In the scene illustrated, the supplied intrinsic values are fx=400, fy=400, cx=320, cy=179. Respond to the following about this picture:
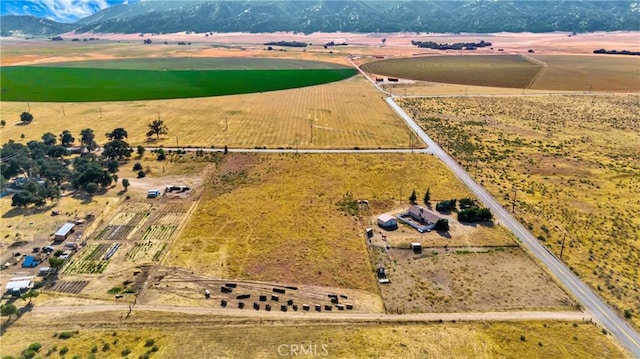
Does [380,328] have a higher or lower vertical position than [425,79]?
lower

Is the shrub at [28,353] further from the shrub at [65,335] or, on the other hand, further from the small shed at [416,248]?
the small shed at [416,248]

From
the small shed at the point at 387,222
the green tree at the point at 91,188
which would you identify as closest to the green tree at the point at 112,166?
the green tree at the point at 91,188

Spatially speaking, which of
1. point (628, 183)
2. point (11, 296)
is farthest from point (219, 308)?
point (628, 183)

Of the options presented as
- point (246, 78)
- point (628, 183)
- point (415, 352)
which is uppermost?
point (246, 78)

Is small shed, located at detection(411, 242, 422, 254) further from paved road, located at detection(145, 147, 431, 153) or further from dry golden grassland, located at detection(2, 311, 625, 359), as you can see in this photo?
paved road, located at detection(145, 147, 431, 153)

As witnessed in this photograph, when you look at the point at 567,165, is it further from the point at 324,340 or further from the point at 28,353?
the point at 28,353

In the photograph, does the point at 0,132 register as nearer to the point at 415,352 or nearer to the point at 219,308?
the point at 219,308
